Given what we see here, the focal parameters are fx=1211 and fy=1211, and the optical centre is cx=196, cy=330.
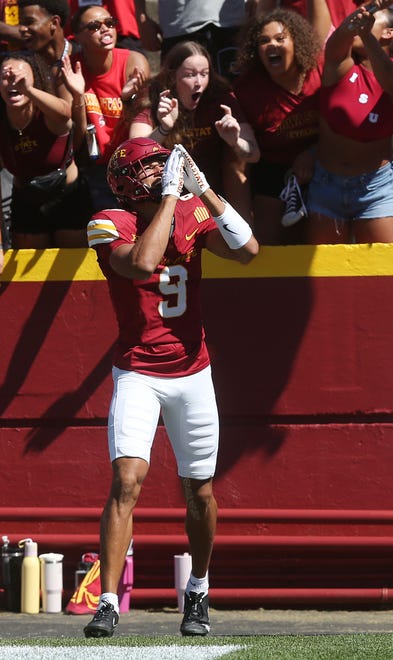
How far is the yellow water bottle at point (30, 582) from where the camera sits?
21.6 ft

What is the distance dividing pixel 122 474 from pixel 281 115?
266 centimetres

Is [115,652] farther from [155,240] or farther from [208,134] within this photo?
[208,134]

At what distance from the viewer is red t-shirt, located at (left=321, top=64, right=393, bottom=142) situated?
6.58 meters

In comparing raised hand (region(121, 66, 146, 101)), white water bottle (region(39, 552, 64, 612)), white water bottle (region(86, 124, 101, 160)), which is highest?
raised hand (region(121, 66, 146, 101))

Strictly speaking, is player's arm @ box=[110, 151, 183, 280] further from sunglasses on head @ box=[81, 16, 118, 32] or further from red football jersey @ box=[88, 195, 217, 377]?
sunglasses on head @ box=[81, 16, 118, 32]

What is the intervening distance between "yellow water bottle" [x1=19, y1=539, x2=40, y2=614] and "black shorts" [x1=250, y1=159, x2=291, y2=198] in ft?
7.79

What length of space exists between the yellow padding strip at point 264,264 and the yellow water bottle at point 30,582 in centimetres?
153

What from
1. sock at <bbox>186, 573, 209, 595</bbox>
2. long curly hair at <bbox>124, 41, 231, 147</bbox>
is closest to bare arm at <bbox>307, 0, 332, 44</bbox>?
long curly hair at <bbox>124, 41, 231, 147</bbox>

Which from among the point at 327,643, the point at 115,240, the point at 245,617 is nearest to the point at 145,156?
the point at 115,240

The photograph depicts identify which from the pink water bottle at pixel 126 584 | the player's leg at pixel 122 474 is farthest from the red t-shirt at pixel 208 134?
the pink water bottle at pixel 126 584

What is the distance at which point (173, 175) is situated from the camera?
5.18 m

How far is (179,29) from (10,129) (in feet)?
4.84

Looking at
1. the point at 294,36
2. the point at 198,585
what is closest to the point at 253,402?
the point at 198,585

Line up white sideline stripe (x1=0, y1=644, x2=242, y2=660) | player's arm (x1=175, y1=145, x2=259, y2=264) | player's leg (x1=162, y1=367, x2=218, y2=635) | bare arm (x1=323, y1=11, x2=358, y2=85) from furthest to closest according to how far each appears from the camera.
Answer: bare arm (x1=323, y1=11, x2=358, y2=85), player's leg (x1=162, y1=367, x2=218, y2=635), player's arm (x1=175, y1=145, x2=259, y2=264), white sideline stripe (x1=0, y1=644, x2=242, y2=660)
